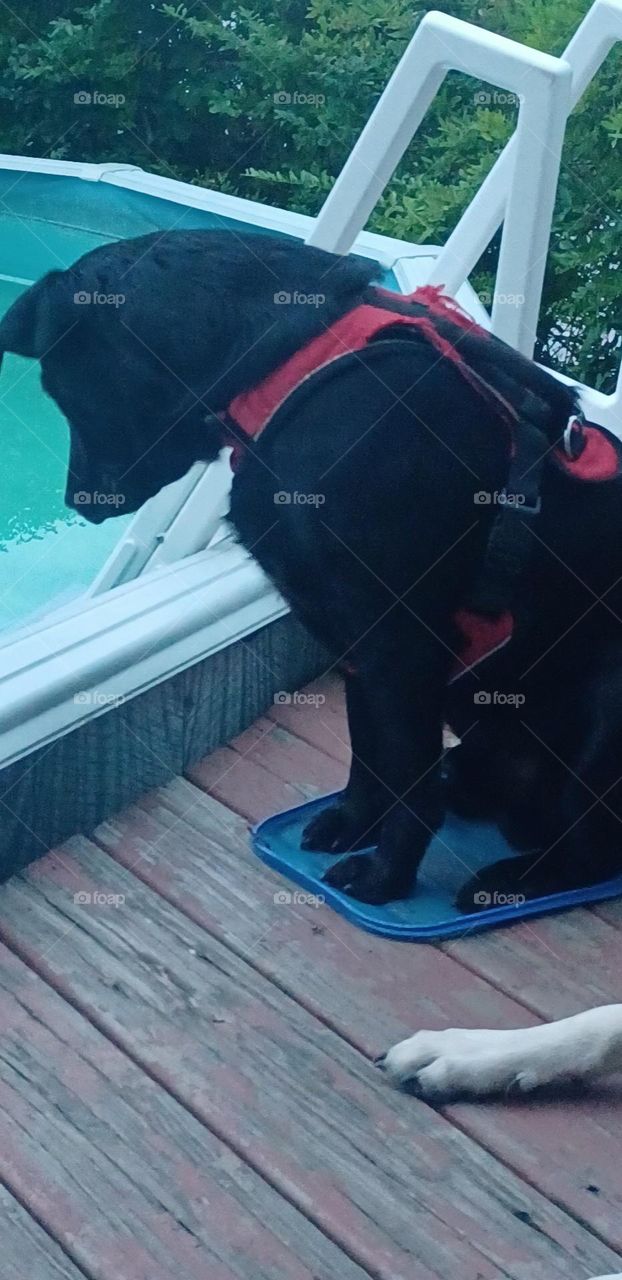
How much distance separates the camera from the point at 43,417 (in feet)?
4.30

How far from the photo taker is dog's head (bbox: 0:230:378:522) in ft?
3.34

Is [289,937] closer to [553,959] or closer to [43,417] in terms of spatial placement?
[553,959]

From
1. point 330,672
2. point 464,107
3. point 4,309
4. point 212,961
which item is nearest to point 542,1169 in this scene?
point 212,961

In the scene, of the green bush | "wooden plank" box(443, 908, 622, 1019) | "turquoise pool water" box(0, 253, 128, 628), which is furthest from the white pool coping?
the green bush

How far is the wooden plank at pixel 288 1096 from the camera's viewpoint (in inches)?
35.3

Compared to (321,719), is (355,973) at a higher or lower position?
higher

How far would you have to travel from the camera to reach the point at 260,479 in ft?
3.55

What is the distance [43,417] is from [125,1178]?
829 millimetres

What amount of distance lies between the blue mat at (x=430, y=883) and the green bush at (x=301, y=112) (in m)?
1.19

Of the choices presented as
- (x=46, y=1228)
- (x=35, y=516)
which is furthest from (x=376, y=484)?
(x=35, y=516)

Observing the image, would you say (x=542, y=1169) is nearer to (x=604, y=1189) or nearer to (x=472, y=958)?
(x=604, y=1189)

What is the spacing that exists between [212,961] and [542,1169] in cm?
39

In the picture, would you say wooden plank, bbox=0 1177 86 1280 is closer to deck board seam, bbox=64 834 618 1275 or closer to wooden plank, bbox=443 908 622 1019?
deck board seam, bbox=64 834 618 1275

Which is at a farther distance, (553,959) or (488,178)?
(488,178)
